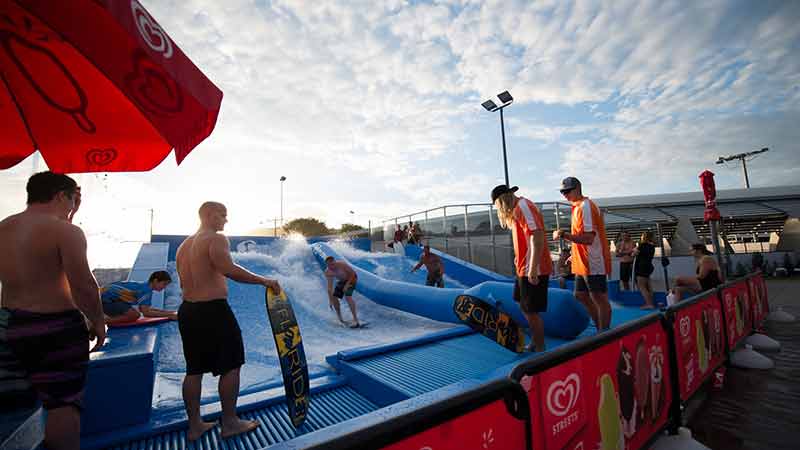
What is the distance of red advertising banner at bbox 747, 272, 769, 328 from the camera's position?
223 inches

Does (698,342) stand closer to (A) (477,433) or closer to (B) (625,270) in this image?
(A) (477,433)

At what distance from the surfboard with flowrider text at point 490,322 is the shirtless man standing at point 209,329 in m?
2.73

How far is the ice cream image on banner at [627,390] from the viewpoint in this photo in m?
2.02

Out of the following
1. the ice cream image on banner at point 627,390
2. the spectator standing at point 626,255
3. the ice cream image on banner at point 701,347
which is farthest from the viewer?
the spectator standing at point 626,255

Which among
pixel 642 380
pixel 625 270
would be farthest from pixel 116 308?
pixel 625 270

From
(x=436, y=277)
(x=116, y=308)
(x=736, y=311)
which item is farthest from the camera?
(x=436, y=277)

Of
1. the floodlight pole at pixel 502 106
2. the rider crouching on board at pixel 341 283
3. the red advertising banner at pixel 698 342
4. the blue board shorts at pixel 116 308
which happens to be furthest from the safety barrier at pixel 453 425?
the floodlight pole at pixel 502 106

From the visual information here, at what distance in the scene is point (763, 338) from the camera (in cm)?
505

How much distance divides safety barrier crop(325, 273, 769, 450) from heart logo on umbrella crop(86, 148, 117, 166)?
2.91 metres

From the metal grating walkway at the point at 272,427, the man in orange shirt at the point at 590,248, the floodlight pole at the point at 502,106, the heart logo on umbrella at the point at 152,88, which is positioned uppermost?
the floodlight pole at the point at 502,106

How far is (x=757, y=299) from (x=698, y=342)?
4.60 meters

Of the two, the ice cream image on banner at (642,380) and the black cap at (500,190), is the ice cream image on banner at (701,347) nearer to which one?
the ice cream image on banner at (642,380)

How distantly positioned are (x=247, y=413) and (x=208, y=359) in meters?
0.78

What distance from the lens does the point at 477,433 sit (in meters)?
1.21
